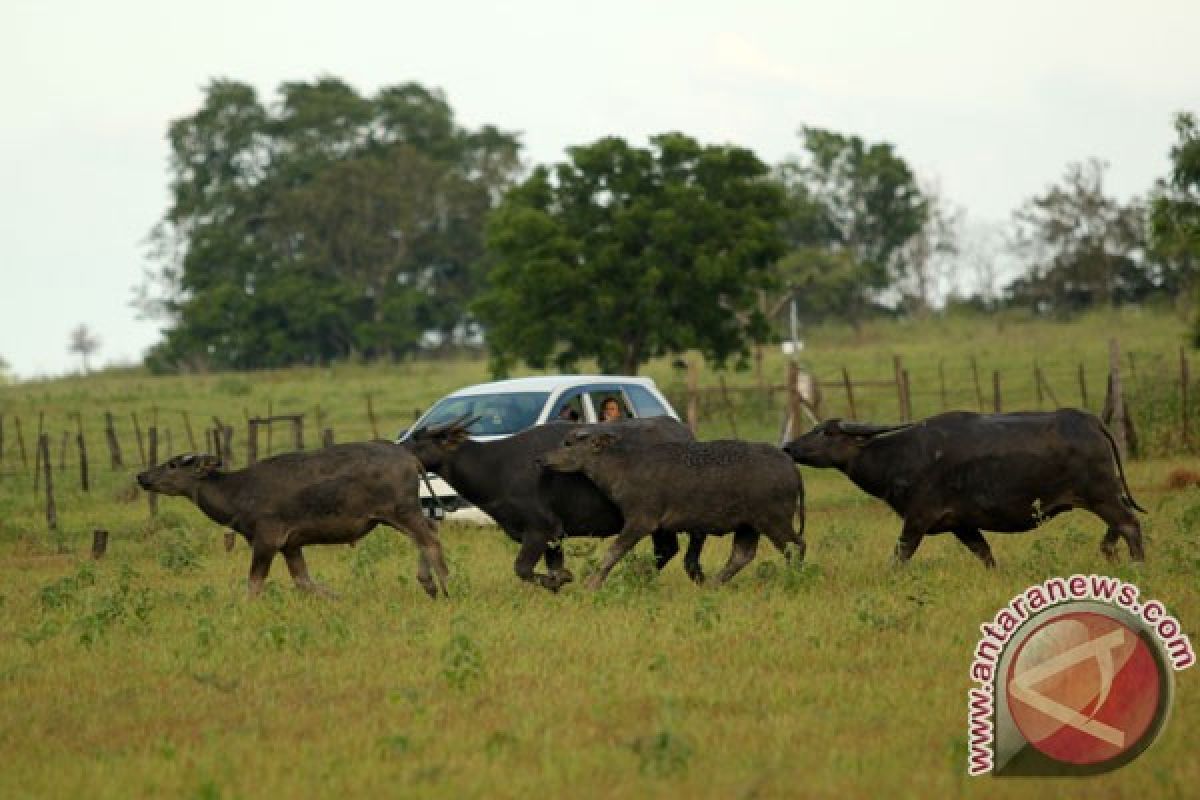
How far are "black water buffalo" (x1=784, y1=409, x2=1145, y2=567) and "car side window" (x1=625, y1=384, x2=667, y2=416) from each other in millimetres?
5438

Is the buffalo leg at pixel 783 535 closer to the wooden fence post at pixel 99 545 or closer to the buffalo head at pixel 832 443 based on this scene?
the buffalo head at pixel 832 443

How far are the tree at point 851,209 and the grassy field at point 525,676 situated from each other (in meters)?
51.1

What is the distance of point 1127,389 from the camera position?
38.1 meters

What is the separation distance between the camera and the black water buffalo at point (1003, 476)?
48.6 feet

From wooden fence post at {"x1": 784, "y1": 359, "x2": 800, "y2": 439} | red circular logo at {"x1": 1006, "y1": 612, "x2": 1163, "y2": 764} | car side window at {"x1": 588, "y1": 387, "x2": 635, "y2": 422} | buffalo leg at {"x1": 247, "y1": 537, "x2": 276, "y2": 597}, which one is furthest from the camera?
wooden fence post at {"x1": 784, "y1": 359, "x2": 800, "y2": 439}

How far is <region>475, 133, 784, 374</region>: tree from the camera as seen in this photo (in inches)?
1578

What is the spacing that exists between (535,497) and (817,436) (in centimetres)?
288

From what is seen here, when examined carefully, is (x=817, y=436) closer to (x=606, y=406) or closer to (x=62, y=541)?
(x=606, y=406)

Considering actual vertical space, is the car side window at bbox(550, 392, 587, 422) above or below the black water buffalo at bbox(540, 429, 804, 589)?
above

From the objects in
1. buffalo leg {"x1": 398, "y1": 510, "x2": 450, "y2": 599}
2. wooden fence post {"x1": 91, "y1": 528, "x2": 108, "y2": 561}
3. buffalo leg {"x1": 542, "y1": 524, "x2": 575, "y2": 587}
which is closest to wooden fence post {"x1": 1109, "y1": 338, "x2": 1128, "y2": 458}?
buffalo leg {"x1": 542, "y1": 524, "x2": 575, "y2": 587}

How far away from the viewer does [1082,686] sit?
27.2 ft

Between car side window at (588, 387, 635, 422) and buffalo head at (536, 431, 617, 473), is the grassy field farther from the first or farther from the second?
car side window at (588, 387, 635, 422)

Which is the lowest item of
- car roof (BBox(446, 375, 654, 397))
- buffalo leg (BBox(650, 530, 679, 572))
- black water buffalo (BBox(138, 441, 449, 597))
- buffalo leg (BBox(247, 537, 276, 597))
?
buffalo leg (BBox(650, 530, 679, 572))

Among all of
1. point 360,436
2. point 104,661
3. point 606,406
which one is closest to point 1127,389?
point 360,436
